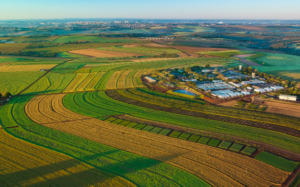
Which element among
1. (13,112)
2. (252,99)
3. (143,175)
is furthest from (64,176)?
(252,99)

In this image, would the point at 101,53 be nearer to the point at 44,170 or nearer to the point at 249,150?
the point at 44,170

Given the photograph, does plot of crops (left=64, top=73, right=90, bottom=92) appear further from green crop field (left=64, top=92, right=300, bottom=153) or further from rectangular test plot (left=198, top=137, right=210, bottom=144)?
rectangular test plot (left=198, top=137, right=210, bottom=144)

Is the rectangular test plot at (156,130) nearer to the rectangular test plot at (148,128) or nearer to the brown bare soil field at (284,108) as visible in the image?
the rectangular test plot at (148,128)

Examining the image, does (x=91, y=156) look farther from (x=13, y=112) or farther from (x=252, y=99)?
(x=252, y=99)

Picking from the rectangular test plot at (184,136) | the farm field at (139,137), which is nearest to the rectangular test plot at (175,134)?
the farm field at (139,137)

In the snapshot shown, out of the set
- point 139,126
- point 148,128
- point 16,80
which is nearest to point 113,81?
point 139,126

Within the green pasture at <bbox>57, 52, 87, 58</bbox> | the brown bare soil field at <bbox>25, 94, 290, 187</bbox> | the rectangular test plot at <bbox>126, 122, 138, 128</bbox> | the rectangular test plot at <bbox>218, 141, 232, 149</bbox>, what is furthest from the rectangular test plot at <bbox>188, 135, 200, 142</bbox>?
the green pasture at <bbox>57, 52, 87, 58</bbox>
